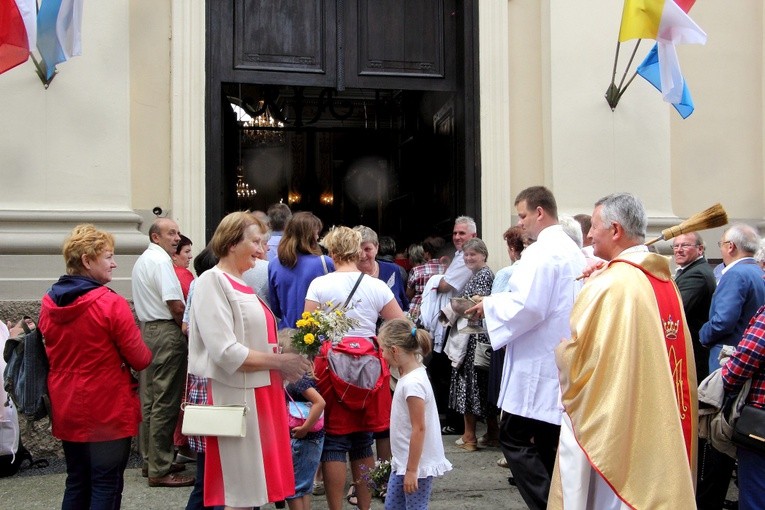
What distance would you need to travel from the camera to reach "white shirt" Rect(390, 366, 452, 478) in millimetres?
5352

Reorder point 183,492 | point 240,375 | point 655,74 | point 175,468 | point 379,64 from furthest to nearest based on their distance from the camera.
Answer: point 379,64 → point 655,74 → point 175,468 → point 183,492 → point 240,375

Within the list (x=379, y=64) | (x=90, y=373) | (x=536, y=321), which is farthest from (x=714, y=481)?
(x=379, y=64)

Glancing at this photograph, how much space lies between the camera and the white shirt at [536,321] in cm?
548

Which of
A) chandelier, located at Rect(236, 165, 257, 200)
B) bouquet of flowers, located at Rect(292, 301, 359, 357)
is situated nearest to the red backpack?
bouquet of flowers, located at Rect(292, 301, 359, 357)

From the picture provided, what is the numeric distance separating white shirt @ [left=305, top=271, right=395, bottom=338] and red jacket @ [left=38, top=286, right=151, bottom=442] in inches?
51.0

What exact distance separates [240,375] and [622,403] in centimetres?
180

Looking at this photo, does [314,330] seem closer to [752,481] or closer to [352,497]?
[352,497]

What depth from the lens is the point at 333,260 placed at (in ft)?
20.6

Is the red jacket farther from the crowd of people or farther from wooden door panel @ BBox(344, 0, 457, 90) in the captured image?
wooden door panel @ BBox(344, 0, 457, 90)

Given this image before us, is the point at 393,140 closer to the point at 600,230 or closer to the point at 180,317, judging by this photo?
the point at 180,317

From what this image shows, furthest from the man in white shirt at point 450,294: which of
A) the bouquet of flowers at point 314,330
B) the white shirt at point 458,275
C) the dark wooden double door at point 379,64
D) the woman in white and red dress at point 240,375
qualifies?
the woman in white and red dress at point 240,375

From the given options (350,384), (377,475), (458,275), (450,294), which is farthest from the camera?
(450,294)

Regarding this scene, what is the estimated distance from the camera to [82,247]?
5.17 metres

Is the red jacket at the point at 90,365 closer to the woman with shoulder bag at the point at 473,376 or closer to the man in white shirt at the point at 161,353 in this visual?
the man in white shirt at the point at 161,353
